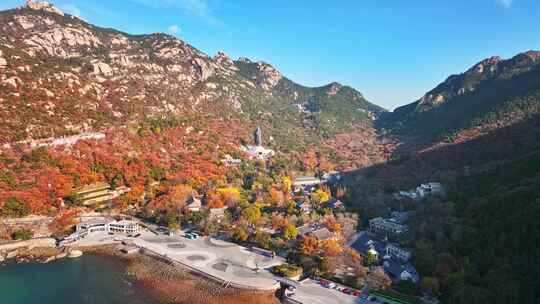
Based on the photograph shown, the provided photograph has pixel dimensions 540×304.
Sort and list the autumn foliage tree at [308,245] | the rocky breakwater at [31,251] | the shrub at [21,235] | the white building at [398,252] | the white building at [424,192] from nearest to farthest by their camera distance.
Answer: the white building at [398,252] → the autumn foliage tree at [308,245] → the rocky breakwater at [31,251] → the shrub at [21,235] → the white building at [424,192]

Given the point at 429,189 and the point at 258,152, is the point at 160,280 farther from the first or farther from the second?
the point at 258,152

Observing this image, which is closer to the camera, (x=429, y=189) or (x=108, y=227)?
(x=108, y=227)

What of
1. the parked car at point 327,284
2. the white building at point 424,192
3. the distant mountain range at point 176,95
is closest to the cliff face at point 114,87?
the distant mountain range at point 176,95

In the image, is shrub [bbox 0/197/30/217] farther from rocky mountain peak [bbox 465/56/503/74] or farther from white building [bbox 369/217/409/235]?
rocky mountain peak [bbox 465/56/503/74]

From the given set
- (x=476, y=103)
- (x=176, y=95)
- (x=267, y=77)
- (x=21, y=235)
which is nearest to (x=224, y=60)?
(x=267, y=77)

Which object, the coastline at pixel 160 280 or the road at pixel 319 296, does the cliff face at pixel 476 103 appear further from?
the coastline at pixel 160 280

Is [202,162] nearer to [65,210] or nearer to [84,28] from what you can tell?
[65,210]
